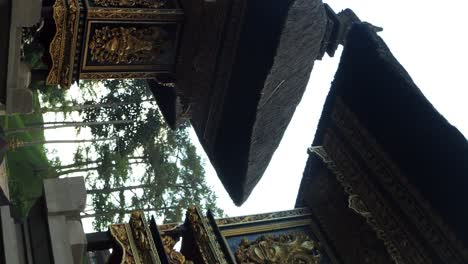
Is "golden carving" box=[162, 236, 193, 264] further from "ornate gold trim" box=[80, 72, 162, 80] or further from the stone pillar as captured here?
"ornate gold trim" box=[80, 72, 162, 80]

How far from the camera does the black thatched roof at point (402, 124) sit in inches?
209

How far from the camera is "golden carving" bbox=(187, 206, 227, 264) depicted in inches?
225

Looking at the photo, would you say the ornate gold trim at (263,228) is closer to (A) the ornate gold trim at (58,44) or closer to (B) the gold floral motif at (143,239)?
(B) the gold floral motif at (143,239)

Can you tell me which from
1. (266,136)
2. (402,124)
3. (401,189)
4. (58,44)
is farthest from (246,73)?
(58,44)

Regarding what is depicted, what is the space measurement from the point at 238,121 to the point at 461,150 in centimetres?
220

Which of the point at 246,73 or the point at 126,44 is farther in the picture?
the point at 126,44

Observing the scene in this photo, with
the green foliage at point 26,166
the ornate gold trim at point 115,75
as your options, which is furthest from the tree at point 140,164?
the ornate gold trim at point 115,75

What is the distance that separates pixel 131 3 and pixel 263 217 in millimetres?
3029

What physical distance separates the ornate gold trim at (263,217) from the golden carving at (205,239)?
51cm

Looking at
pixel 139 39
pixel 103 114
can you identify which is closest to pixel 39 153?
pixel 103 114

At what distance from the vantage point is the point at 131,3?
713cm

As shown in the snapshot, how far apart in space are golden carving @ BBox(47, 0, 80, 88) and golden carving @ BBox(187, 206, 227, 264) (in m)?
2.36

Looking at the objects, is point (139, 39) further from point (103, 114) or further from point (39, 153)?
point (39, 153)

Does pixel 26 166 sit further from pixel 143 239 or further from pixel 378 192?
pixel 378 192
